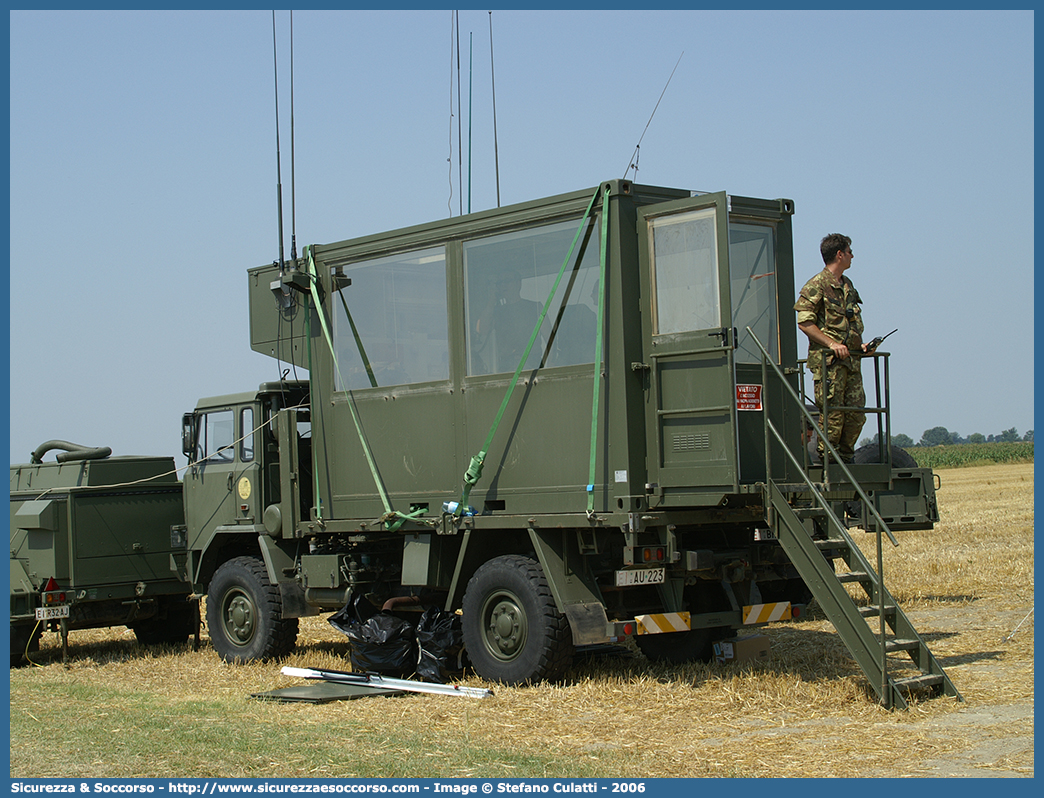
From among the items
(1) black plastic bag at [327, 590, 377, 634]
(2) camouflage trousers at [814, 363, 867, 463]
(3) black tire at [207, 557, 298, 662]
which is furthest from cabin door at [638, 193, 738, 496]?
(3) black tire at [207, 557, 298, 662]

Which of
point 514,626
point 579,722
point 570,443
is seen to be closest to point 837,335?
point 570,443

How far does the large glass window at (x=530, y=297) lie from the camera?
984 cm

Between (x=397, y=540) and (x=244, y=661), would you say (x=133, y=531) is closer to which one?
(x=244, y=661)

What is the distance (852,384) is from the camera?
10.5 m

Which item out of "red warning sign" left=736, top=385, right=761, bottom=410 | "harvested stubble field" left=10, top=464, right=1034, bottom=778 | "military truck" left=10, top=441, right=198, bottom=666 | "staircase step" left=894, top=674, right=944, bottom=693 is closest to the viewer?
"harvested stubble field" left=10, top=464, right=1034, bottom=778

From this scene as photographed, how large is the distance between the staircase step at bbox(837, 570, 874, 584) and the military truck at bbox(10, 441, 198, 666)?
25.3 ft

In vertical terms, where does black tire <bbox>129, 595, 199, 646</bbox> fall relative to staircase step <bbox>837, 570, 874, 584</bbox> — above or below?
below

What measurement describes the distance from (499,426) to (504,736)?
3.11 m

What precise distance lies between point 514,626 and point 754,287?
3.32 metres

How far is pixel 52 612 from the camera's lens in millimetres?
12906

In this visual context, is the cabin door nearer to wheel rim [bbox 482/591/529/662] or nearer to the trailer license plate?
the trailer license plate

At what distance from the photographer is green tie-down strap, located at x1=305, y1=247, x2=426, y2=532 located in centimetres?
1105

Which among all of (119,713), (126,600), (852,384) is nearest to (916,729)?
(852,384)

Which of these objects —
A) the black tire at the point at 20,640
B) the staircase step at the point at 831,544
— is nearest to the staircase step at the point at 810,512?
the staircase step at the point at 831,544
